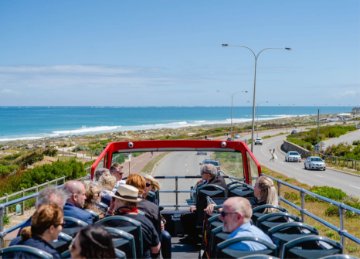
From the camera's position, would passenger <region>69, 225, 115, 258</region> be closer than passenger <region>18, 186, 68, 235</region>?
Yes

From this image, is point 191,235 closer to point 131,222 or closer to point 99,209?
point 99,209

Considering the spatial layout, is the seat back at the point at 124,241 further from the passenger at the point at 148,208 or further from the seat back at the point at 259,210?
the seat back at the point at 259,210

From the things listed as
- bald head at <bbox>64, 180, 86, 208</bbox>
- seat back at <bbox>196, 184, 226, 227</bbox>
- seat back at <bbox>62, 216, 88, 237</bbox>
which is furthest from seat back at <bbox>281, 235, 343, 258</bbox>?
seat back at <bbox>196, 184, 226, 227</bbox>

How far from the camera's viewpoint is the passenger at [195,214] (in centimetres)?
822

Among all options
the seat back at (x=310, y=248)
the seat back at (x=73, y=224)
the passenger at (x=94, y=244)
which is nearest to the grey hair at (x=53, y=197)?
the seat back at (x=73, y=224)

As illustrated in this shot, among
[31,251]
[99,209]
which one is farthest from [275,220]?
[31,251]

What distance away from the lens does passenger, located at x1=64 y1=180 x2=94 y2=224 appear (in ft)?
17.7

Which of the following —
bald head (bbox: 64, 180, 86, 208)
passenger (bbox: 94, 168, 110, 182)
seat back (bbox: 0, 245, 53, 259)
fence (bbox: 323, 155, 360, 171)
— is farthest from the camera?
fence (bbox: 323, 155, 360, 171)

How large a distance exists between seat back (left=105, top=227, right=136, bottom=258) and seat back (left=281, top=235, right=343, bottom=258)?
125 cm

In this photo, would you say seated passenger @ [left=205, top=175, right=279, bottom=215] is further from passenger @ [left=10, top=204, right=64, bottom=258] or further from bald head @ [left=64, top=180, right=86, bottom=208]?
passenger @ [left=10, top=204, right=64, bottom=258]

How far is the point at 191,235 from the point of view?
341 inches

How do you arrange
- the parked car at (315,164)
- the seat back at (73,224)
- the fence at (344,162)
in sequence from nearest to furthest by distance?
the seat back at (73,224), the parked car at (315,164), the fence at (344,162)

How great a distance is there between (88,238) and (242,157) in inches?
243

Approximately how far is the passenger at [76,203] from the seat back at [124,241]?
3.55ft
